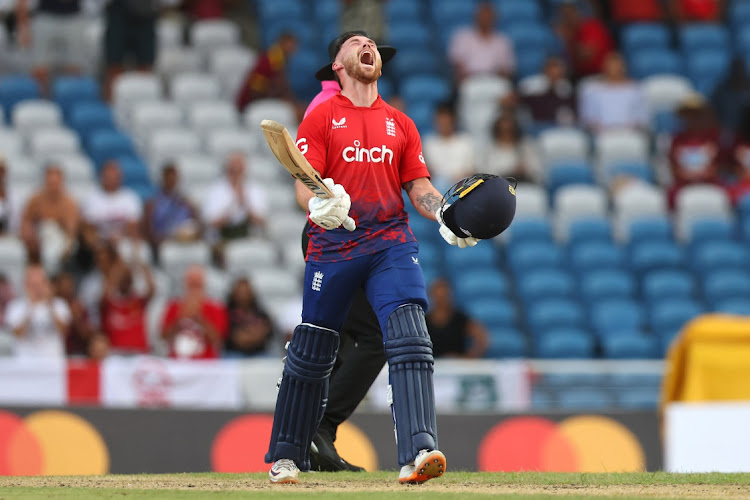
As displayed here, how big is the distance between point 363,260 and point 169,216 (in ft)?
24.0

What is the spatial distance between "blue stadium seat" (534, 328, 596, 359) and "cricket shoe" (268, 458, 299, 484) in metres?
6.87

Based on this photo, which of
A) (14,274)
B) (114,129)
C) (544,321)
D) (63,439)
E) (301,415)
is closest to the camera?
(301,415)

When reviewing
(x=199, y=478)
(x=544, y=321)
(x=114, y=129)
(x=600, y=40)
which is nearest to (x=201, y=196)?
(x=114, y=129)

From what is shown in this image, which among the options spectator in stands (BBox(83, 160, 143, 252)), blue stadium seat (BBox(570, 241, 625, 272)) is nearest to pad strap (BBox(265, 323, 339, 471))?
spectator in stands (BBox(83, 160, 143, 252))

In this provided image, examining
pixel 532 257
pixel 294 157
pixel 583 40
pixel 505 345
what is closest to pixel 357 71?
pixel 294 157

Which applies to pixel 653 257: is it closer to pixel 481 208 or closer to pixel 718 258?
Answer: pixel 718 258

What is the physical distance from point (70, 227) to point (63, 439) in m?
2.86

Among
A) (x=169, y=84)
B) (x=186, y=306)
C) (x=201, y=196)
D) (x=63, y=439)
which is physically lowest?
(x=63, y=439)

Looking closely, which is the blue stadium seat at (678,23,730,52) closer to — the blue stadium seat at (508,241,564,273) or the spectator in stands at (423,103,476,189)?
the spectator in stands at (423,103,476,189)

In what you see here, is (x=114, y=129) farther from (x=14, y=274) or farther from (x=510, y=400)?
(x=510, y=400)

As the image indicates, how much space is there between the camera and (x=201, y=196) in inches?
556

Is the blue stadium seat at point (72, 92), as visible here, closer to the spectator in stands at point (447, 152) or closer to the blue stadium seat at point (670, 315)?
the spectator in stands at point (447, 152)

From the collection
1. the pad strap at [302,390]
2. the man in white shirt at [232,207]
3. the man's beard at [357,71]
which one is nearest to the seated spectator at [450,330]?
the man in white shirt at [232,207]

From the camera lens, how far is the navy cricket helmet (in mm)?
6156
